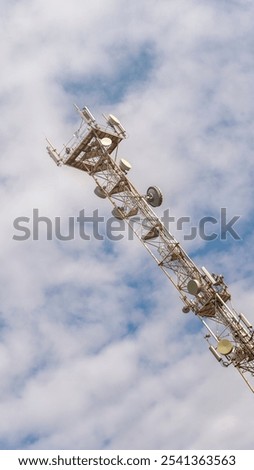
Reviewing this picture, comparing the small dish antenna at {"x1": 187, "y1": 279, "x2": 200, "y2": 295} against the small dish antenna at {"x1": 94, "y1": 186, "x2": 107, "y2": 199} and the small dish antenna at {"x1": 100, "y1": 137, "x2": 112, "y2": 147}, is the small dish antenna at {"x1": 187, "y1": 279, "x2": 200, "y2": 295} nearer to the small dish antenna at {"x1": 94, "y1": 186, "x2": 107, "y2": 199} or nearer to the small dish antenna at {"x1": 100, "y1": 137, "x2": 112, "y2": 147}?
the small dish antenna at {"x1": 94, "y1": 186, "x2": 107, "y2": 199}

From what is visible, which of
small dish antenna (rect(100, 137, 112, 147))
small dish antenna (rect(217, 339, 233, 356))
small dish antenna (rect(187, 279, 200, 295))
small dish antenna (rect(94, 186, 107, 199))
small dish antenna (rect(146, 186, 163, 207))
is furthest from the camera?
small dish antenna (rect(94, 186, 107, 199))

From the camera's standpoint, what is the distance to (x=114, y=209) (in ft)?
202

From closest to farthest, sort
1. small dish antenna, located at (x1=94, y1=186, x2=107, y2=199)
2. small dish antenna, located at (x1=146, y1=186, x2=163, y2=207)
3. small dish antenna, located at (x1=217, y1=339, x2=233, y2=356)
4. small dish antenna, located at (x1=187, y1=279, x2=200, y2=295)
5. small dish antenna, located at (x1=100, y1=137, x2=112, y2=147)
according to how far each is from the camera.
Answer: small dish antenna, located at (x1=217, y1=339, x2=233, y2=356), small dish antenna, located at (x1=187, y1=279, x2=200, y2=295), small dish antenna, located at (x1=146, y1=186, x2=163, y2=207), small dish antenna, located at (x1=100, y1=137, x2=112, y2=147), small dish antenna, located at (x1=94, y1=186, x2=107, y2=199)

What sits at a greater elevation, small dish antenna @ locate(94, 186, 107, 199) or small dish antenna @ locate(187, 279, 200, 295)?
small dish antenna @ locate(94, 186, 107, 199)

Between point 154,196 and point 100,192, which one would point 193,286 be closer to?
point 154,196

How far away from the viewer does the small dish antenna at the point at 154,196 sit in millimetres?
58750

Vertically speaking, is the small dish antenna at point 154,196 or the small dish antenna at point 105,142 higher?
the small dish antenna at point 105,142

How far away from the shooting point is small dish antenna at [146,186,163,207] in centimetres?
5875

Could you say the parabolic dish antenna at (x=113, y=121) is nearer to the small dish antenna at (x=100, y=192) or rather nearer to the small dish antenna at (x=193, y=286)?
the small dish antenna at (x=100, y=192)

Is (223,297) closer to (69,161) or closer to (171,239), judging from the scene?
(171,239)

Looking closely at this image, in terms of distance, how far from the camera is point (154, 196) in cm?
5909

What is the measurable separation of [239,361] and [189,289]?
22.7ft
